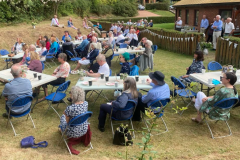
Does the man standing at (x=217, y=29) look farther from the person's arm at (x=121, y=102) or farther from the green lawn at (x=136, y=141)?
the person's arm at (x=121, y=102)

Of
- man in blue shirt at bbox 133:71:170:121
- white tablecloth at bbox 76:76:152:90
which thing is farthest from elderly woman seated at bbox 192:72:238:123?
white tablecloth at bbox 76:76:152:90

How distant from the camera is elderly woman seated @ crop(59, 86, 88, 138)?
378 cm

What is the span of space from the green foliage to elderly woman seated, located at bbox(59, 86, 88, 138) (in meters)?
33.6

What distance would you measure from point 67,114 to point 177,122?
97.0 inches

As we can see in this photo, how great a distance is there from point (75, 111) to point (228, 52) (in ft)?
26.3

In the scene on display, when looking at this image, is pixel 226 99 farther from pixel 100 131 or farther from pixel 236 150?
pixel 100 131

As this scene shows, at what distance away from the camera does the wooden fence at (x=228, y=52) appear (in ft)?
29.7

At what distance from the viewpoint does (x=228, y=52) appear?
9.52 m

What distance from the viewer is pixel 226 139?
4270mm

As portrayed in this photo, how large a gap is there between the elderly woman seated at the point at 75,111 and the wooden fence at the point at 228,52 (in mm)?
7473

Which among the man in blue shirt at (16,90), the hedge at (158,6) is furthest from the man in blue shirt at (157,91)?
the hedge at (158,6)

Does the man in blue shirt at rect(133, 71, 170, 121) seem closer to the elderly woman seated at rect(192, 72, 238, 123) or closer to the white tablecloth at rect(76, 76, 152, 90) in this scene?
the white tablecloth at rect(76, 76, 152, 90)

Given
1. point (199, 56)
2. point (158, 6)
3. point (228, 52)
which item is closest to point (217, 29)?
A: point (228, 52)

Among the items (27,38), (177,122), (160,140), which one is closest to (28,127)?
(160,140)
